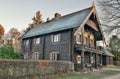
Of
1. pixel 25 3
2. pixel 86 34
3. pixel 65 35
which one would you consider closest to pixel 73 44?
pixel 65 35

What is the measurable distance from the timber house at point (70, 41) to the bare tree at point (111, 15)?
4.43 meters

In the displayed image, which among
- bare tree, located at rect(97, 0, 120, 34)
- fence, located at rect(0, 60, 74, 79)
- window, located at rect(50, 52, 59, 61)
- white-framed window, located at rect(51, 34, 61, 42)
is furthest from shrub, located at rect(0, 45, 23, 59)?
bare tree, located at rect(97, 0, 120, 34)

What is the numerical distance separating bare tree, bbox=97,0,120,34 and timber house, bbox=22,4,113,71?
4.43 meters

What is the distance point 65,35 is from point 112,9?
8.60m

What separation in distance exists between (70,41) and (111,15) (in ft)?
24.4

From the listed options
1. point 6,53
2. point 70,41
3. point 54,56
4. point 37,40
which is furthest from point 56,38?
point 6,53

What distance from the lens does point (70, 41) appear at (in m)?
25.5

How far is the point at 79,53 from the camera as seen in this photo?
2723 cm

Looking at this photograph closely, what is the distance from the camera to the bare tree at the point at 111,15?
2006cm

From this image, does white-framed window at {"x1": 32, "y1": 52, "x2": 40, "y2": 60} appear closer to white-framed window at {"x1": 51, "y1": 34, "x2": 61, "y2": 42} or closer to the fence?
white-framed window at {"x1": 51, "y1": 34, "x2": 61, "y2": 42}

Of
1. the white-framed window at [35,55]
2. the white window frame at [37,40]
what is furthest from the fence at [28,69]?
the white window frame at [37,40]

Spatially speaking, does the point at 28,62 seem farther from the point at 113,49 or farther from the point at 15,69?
the point at 113,49

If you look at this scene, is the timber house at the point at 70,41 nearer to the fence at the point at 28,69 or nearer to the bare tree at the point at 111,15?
the bare tree at the point at 111,15

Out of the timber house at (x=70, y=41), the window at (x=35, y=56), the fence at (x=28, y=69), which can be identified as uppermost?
the timber house at (x=70, y=41)
